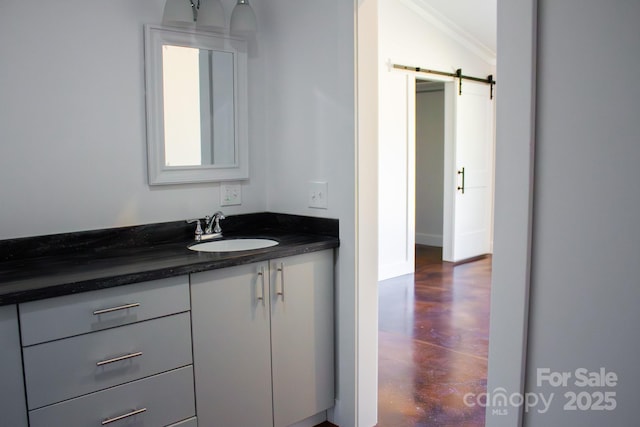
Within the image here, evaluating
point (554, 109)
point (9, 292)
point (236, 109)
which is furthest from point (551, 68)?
point (9, 292)

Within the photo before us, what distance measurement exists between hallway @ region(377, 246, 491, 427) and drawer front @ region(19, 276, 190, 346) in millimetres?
1254

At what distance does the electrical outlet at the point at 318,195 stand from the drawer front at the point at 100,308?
80cm

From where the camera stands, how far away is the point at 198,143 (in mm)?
2533

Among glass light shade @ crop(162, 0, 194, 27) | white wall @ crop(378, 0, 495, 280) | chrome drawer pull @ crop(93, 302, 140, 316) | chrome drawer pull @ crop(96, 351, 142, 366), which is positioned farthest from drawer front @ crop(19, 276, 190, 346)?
white wall @ crop(378, 0, 495, 280)

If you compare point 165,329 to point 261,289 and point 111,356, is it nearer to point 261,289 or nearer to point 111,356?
point 111,356

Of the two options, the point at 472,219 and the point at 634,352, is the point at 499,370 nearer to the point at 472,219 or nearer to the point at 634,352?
the point at 634,352

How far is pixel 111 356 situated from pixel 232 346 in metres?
0.47

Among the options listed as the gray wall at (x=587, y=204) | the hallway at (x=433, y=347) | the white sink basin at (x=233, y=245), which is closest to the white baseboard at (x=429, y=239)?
the hallway at (x=433, y=347)

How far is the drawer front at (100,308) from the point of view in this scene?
5.21ft

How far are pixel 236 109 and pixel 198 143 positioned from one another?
26 cm

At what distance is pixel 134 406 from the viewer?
1.82m

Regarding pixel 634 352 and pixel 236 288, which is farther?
pixel 236 288

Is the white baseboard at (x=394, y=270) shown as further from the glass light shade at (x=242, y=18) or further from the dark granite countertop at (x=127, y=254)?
the glass light shade at (x=242, y=18)

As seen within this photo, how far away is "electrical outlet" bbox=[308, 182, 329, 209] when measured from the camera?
8.09ft
